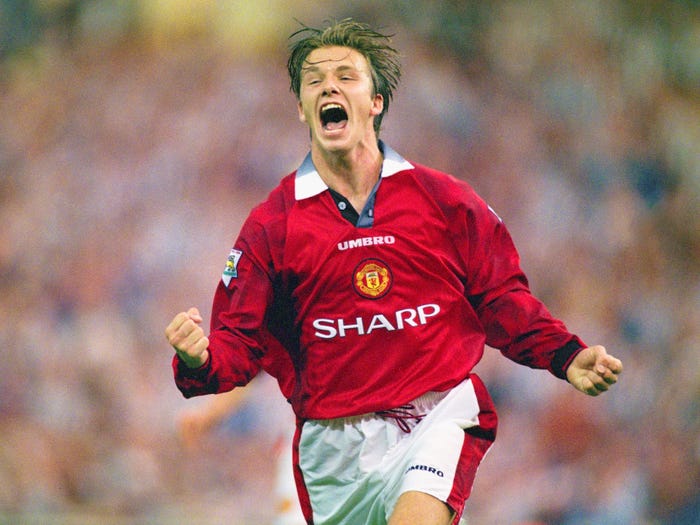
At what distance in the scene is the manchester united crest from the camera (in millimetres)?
3010

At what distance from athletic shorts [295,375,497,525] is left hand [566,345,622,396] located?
0.30 meters

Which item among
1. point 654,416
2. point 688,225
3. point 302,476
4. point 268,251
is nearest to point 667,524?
point 654,416

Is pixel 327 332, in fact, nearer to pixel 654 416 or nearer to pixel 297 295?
pixel 297 295

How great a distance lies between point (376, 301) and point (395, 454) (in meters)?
0.45

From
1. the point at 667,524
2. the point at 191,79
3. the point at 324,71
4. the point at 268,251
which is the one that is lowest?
the point at 667,524

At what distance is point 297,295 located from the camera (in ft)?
10.2

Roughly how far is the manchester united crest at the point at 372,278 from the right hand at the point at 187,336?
19.7 inches

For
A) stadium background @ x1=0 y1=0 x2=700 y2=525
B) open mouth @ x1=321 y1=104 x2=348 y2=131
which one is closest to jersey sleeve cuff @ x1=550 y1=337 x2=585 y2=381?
open mouth @ x1=321 y1=104 x2=348 y2=131

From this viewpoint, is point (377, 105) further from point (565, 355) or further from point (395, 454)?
point (395, 454)

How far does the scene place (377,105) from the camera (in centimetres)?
332

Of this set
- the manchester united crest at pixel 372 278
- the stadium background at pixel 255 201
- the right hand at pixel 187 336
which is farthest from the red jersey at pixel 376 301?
the stadium background at pixel 255 201

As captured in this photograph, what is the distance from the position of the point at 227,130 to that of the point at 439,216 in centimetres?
368

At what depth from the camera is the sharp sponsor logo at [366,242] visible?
3039mm

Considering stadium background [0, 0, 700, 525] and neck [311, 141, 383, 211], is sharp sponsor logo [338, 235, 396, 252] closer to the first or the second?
neck [311, 141, 383, 211]
